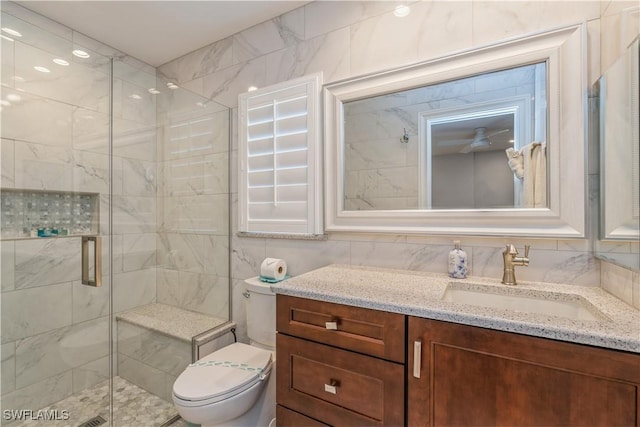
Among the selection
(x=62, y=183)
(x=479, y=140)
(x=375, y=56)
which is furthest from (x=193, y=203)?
(x=479, y=140)

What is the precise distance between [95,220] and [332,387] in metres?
1.88

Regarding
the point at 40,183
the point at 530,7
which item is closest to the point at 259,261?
the point at 40,183

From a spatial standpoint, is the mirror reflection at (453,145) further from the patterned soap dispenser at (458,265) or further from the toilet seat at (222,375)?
the toilet seat at (222,375)

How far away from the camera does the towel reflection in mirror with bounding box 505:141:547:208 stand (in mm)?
1204

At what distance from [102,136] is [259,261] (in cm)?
135

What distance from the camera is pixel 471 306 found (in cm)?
95

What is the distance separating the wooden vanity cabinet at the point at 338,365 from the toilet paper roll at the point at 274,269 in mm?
524

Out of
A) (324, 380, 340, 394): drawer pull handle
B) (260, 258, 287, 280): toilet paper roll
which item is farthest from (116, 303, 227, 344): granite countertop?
(324, 380, 340, 394): drawer pull handle

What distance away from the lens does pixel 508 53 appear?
1.26m

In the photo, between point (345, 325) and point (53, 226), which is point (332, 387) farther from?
point (53, 226)

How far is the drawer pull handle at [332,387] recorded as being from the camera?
3.50 feet

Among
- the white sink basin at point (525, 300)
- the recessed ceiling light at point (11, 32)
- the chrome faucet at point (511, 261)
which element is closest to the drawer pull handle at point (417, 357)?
the white sink basin at point (525, 300)

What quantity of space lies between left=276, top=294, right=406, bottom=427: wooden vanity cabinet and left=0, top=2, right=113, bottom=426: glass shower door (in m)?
1.43

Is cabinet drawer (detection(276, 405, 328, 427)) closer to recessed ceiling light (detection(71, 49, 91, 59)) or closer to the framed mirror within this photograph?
the framed mirror
